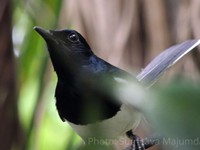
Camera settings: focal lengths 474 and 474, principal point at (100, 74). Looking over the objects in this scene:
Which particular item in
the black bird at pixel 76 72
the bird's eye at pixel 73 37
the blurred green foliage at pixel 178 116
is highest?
the blurred green foliage at pixel 178 116

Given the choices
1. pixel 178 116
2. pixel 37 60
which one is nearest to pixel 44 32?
pixel 37 60

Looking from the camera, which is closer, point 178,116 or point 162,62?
point 178,116

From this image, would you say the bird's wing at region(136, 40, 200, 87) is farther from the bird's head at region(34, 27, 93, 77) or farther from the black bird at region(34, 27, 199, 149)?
the bird's head at region(34, 27, 93, 77)

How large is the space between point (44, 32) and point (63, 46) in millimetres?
126

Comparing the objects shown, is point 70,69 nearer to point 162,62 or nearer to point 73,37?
point 73,37

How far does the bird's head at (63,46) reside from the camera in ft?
4.01

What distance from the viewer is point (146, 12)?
7.03 ft

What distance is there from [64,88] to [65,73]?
0.06m

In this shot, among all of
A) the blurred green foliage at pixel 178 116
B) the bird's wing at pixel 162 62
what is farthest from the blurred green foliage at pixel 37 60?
the blurred green foliage at pixel 178 116

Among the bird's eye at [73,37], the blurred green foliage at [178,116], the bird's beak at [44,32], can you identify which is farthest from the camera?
the bird's eye at [73,37]

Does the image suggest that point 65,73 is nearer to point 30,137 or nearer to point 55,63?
point 55,63

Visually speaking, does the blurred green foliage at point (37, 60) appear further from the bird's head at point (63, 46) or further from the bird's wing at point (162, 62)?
the bird's wing at point (162, 62)

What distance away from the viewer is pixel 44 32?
1.21 metres

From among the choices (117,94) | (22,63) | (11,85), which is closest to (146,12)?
(22,63)
